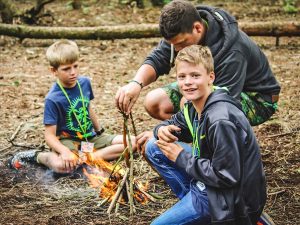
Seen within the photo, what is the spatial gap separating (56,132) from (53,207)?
2.98 ft

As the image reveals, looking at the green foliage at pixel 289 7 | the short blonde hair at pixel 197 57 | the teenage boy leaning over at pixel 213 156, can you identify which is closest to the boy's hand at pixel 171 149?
the teenage boy leaning over at pixel 213 156

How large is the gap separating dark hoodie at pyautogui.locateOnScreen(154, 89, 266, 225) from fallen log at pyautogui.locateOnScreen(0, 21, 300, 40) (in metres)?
6.18

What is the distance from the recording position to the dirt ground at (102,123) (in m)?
3.78

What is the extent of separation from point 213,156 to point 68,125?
7.11 ft

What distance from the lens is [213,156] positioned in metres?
2.69

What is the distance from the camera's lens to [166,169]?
11.5 ft

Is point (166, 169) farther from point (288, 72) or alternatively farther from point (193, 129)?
point (288, 72)

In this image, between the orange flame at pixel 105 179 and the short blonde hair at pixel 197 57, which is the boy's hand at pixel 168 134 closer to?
the short blonde hair at pixel 197 57

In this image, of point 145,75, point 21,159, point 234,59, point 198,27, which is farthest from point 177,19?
point 21,159

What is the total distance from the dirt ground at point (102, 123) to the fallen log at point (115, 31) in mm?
249

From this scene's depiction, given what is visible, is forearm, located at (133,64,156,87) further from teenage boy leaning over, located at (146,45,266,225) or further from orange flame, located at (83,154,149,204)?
teenage boy leaning over, located at (146,45,266,225)

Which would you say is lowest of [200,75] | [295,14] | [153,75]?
[295,14]

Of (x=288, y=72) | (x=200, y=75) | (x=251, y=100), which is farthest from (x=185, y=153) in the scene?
(x=288, y=72)

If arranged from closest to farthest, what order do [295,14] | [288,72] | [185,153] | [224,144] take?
[224,144], [185,153], [288,72], [295,14]
